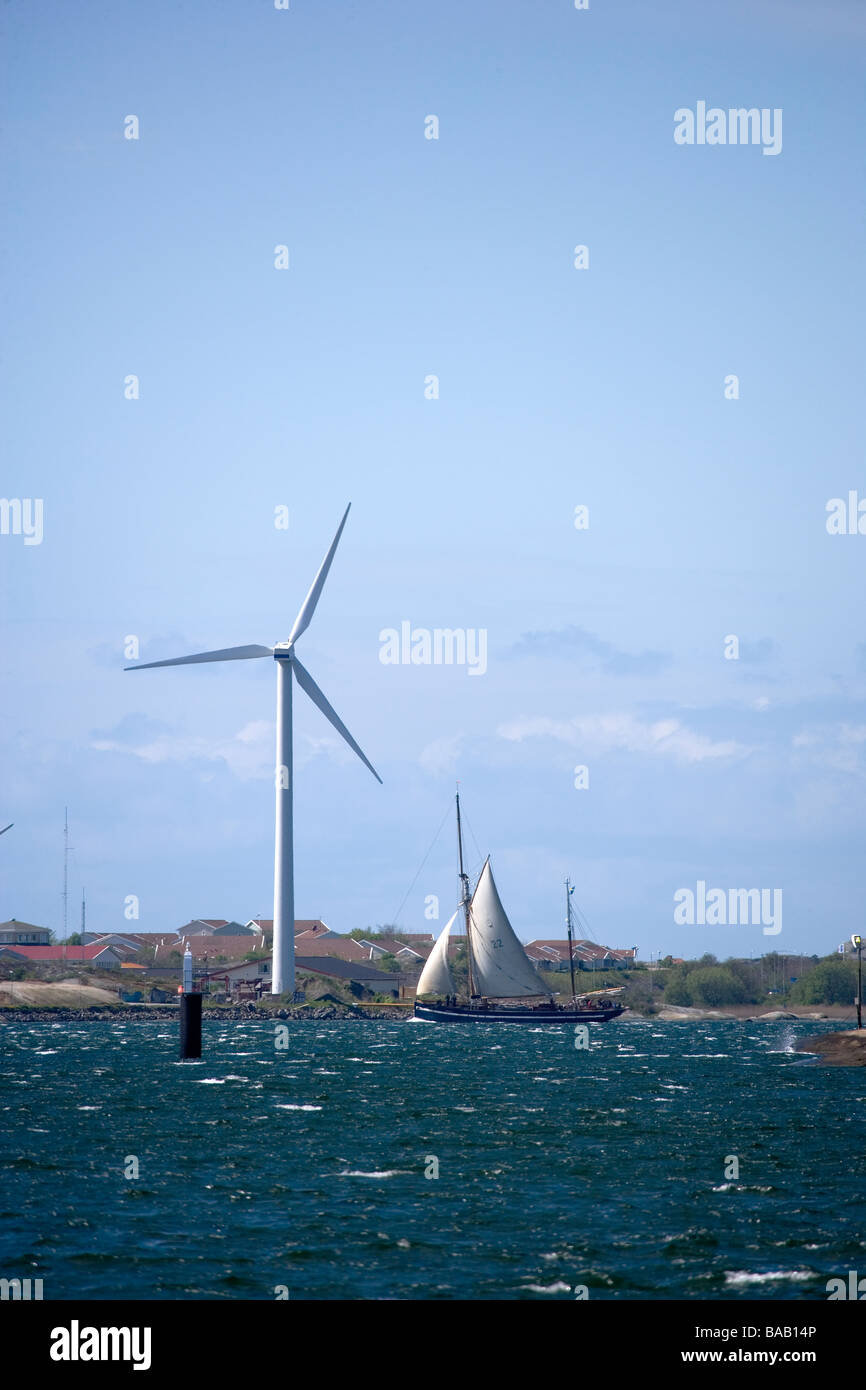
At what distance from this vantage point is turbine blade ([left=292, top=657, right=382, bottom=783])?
160 m

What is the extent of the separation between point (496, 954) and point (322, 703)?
42.7m

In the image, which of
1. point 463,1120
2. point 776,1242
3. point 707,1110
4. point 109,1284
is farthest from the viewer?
point 707,1110

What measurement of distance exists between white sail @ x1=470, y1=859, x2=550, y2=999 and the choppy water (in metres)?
89.6

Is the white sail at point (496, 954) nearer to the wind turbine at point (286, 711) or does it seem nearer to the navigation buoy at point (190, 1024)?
the wind turbine at point (286, 711)

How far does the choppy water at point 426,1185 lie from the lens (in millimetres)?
34000

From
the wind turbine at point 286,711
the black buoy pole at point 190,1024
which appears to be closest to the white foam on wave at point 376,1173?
the black buoy pole at point 190,1024

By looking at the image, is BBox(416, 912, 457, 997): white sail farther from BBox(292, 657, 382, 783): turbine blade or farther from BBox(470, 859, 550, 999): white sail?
BBox(292, 657, 382, 783): turbine blade

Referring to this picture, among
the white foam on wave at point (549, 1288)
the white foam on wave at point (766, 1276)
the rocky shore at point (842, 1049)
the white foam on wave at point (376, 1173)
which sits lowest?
the rocky shore at point (842, 1049)

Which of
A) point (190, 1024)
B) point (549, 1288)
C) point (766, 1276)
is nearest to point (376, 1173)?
point (549, 1288)

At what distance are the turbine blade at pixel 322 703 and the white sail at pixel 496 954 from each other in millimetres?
23868
